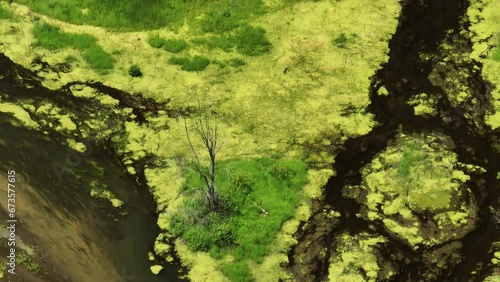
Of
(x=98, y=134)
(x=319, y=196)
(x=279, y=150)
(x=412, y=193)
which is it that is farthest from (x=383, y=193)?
(x=98, y=134)

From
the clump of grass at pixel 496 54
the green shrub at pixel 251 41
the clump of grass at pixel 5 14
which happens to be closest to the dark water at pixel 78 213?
the clump of grass at pixel 5 14

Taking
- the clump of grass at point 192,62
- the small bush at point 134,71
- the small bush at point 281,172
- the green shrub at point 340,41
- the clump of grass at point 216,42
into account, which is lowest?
the small bush at point 281,172

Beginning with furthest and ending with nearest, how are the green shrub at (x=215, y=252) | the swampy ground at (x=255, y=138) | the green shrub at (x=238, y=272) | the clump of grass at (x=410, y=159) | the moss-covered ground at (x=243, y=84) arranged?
the clump of grass at (x=410, y=159) → the moss-covered ground at (x=243, y=84) → the swampy ground at (x=255, y=138) → the green shrub at (x=215, y=252) → the green shrub at (x=238, y=272)

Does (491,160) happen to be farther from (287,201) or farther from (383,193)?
(287,201)

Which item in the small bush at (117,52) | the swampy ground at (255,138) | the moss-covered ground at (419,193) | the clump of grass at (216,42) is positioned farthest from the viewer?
the clump of grass at (216,42)

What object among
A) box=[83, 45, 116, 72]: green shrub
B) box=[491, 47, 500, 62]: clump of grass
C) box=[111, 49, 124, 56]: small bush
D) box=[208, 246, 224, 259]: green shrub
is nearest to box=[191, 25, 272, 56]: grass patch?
box=[111, 49, 124, 56]: small bush

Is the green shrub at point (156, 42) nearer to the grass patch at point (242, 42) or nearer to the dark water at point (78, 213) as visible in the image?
the grass patch at point (242, 42)

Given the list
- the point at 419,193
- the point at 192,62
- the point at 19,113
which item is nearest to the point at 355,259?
the point at 419,193

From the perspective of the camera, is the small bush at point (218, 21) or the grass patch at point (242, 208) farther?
the small bush at point (218, 21)
